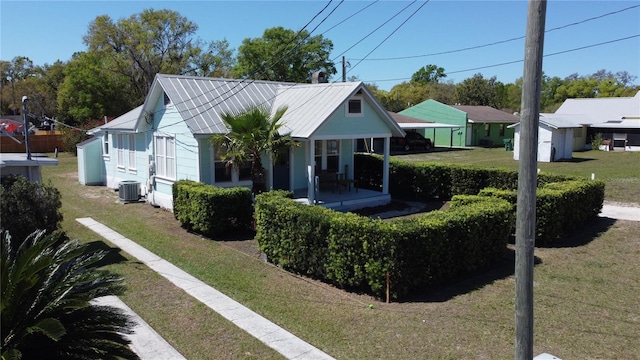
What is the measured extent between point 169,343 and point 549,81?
356 feet

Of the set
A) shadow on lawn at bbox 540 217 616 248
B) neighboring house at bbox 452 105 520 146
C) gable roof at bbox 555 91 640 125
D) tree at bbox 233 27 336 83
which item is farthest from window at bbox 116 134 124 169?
gable roof at bbox 555 91 640 125

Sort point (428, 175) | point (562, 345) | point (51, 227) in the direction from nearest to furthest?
point (562, 345)
point (51, 227)
point (428, 175)

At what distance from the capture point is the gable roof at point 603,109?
1767 inches

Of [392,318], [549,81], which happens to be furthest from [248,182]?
[549,81]

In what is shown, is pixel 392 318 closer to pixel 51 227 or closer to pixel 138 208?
pixel 51 227

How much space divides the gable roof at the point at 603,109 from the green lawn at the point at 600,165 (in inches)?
249

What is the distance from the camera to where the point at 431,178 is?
19.8 m

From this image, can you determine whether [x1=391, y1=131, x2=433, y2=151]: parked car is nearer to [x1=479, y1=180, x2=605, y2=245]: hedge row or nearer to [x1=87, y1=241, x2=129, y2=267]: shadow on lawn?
[x1=479, y1=180, x2=605, y2=245]: hedge row

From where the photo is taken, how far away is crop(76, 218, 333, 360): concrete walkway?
6.99 metres

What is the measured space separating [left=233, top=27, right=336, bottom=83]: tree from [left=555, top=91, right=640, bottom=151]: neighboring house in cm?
2609

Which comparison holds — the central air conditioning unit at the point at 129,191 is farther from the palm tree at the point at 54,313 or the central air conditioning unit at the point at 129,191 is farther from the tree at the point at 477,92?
the tree at the point at 477,92

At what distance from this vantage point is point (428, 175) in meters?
19.8

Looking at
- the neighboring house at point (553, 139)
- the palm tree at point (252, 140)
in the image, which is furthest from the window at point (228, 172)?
the neighboring house at point (553, 139)

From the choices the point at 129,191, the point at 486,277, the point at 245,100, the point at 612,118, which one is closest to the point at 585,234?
the point at 486,277
